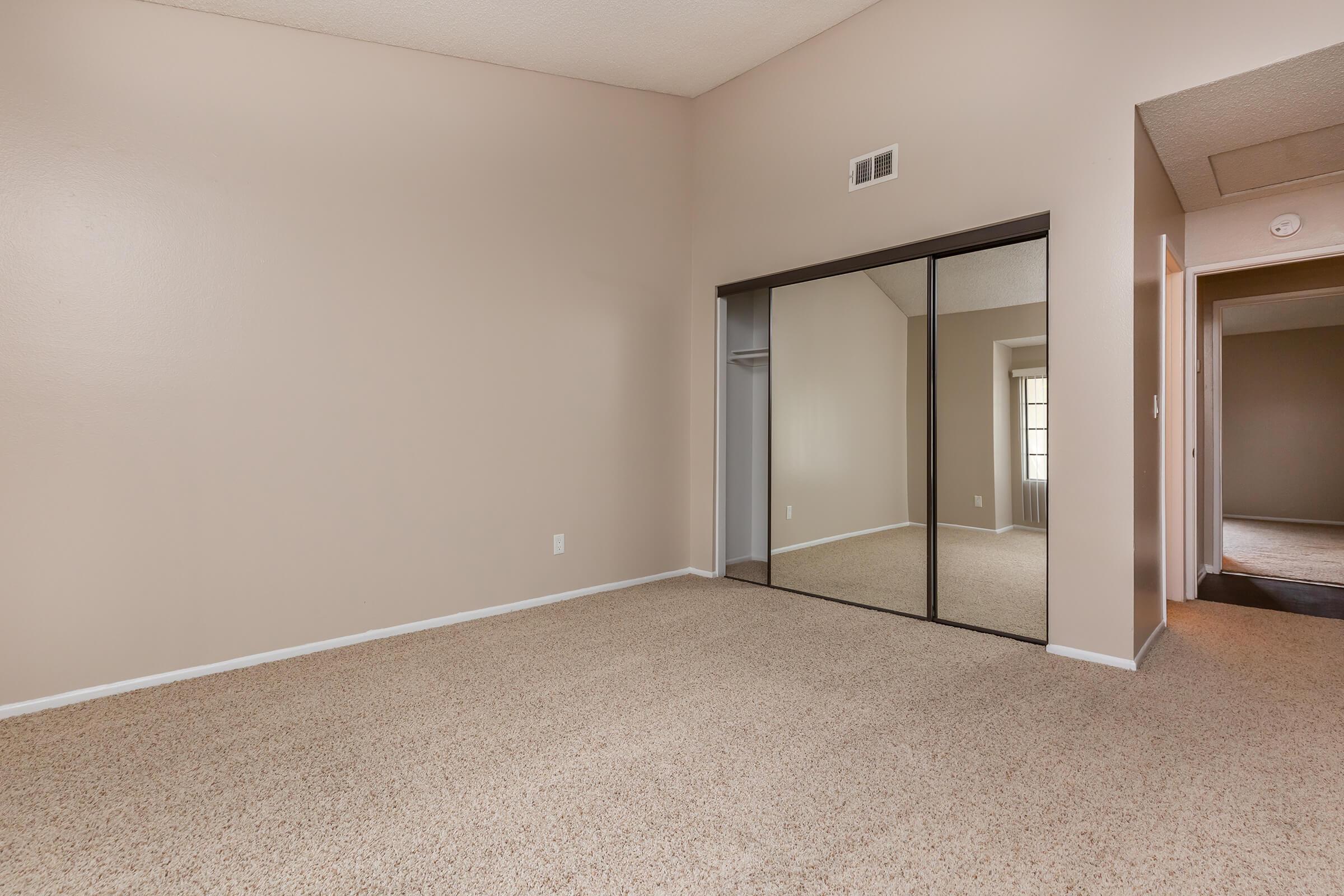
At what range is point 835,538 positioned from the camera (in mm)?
4059

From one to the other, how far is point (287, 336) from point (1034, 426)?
11.9 feet

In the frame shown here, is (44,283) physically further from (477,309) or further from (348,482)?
(477,309)

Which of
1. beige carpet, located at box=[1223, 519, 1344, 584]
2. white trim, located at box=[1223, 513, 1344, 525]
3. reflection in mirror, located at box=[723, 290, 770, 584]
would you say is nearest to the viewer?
reflection in mirror, located at box=[723, 290, 770, 584]

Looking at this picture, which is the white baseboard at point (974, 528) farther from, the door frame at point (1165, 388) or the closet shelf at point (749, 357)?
the closet shelf at point (749, 357)

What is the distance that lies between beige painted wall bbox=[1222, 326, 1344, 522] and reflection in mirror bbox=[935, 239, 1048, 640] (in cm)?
696

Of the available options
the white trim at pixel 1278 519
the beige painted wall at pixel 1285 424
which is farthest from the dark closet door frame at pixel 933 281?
the beige painted wall at pixel 1285 424

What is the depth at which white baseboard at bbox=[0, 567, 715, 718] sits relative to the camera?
104 inches

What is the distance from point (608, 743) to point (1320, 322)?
370 inches

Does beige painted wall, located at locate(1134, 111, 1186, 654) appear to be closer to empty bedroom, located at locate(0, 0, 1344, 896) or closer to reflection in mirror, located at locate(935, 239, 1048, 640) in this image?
empty bedroom, located at locate(0, 0, 1344, 896)

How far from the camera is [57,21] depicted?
8.64ft

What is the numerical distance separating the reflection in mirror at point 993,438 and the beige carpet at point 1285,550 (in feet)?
9.80

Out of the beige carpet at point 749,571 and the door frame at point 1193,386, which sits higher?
the door frame at point 1193,386

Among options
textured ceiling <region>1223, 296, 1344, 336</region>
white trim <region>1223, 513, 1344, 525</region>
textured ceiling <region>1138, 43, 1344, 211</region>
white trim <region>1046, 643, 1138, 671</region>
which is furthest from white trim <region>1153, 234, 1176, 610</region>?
white trim <region>1223, 513, 1344, 525</region>

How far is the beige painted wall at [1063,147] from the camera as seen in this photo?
108 inches
